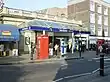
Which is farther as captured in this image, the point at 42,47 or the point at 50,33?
the point at 50,33

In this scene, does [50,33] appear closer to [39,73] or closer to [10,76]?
[39,73]

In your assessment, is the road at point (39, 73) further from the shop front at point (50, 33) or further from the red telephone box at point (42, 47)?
the shop front at point (50, 33)

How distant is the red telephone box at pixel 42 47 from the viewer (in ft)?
93.2

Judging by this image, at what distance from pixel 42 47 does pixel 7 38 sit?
5.97m

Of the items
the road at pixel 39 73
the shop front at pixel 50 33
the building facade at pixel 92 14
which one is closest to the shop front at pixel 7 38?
the shop front at pixel 50 33

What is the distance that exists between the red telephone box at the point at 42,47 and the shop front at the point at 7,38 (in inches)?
216

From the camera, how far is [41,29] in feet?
122

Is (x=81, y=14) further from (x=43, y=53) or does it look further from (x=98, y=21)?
(x=43, y=53)

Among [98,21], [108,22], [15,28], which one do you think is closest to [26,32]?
[15,28]

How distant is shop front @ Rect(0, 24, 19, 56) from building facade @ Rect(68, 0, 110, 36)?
25.6 m

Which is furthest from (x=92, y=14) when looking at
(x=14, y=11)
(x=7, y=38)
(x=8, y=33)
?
(x=7, y=38)

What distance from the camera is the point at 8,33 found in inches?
1281

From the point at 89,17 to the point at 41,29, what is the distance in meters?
22.9

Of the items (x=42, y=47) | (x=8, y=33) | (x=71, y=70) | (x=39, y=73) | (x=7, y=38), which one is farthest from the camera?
(x=8, y=33)
